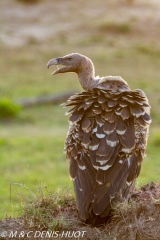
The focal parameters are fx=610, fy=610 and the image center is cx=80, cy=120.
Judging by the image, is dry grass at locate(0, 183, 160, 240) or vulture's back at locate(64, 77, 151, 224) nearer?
dry grass at locate(0, 183, 160, 240)

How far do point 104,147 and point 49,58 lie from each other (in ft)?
88.9

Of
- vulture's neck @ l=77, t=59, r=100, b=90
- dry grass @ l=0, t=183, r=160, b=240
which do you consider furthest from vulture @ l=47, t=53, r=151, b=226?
vulture's neck @ l=77, t=59, r=100, b=90

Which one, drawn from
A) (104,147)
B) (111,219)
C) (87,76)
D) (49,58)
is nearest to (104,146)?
(104,147)

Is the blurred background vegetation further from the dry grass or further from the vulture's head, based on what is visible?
the dry grass

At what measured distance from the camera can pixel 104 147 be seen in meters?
6.10

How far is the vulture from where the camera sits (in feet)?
19.5

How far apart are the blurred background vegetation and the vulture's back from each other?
4.42m

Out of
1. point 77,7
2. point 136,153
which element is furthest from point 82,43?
point 136,153

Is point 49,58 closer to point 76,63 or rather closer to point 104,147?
point 76,63

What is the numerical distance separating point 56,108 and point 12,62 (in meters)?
10.1

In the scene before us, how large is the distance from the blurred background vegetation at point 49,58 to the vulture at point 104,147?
4.44 m

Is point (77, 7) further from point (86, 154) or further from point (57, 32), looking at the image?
point (86, 154)

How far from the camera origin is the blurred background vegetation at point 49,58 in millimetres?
15758

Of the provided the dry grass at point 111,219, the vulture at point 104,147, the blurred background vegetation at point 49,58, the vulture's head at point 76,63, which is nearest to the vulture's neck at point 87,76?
the vulture's head at point 76,63
